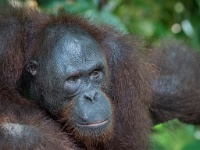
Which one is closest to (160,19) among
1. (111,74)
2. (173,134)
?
(173,134)

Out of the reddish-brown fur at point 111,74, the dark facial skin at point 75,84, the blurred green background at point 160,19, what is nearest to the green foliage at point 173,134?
the blurred green background at point 160,19

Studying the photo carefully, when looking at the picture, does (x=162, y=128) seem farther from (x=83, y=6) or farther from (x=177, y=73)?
(x=83, y=6)

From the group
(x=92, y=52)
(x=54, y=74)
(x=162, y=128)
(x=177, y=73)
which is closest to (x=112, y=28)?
(x=92, y=52)

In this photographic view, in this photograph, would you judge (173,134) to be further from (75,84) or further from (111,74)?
(75,84)

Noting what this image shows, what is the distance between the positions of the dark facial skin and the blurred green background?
2.46ft

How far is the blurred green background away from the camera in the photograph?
364 centimetres

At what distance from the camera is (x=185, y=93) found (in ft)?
11.9

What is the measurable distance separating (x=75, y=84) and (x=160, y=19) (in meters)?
2.33

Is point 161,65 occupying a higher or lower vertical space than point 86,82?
lower

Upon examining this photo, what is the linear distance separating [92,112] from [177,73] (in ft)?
3.84

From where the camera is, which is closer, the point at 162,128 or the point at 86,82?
the point at 86,82

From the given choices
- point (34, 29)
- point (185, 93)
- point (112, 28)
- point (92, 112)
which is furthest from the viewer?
point (185, 93)

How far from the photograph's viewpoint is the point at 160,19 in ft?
16.0

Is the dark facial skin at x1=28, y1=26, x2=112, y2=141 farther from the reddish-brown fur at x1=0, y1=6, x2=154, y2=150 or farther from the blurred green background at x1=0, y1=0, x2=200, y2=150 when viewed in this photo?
the blurred green background at x1=0, y1=0, x2=200, y2=150
